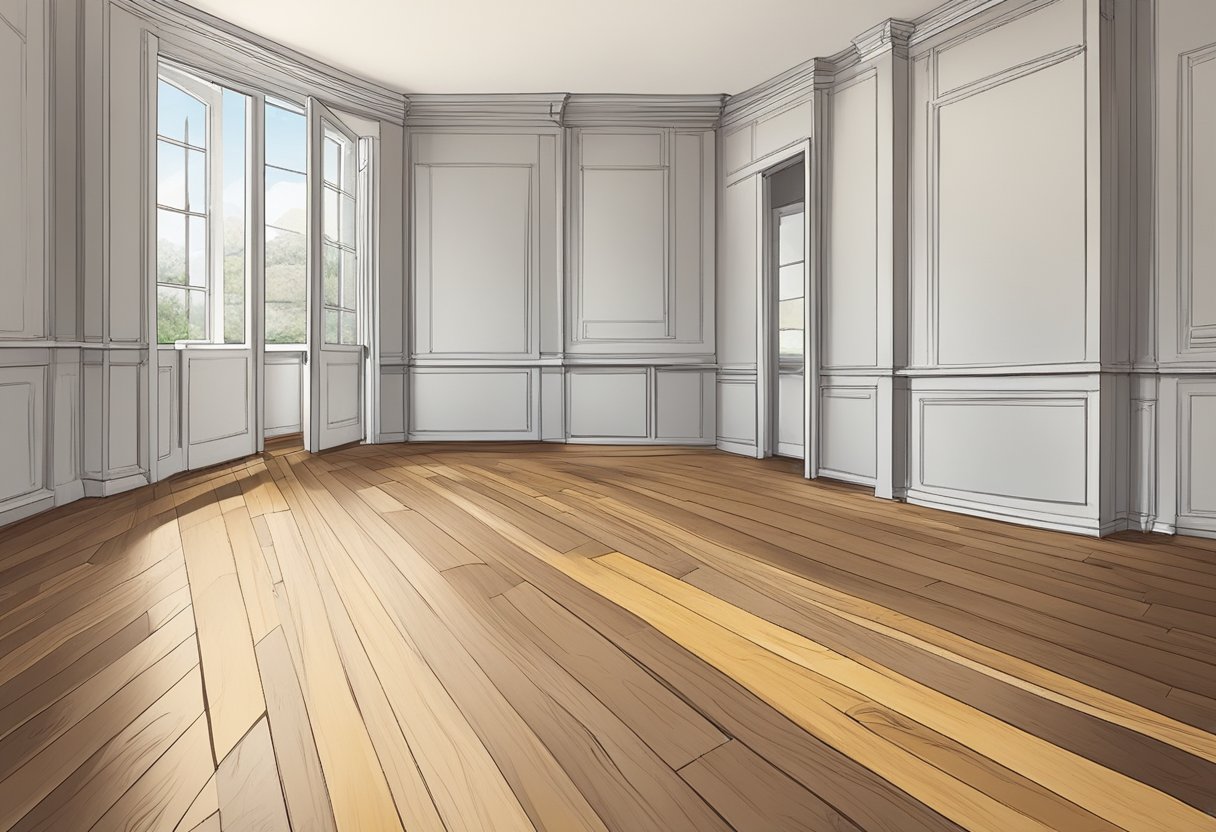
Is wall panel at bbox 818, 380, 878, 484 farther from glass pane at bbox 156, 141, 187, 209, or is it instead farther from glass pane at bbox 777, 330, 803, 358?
glass pane at bbox 156, 141, 187, 209

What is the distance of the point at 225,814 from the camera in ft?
3.52

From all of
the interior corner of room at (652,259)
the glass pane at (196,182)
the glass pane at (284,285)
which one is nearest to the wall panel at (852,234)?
the interior corner of room at (652,259)

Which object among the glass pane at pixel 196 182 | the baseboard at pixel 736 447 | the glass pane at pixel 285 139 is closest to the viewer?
the glass pane at pixel 196 182

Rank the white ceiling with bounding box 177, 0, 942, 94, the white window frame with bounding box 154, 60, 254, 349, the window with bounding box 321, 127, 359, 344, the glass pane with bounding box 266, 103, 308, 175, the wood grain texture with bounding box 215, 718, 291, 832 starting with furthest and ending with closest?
1. the glass pane with bounding box 266, 103, 308, 175
2. the window with bounding box 321, 127, 359, 344
3. the white window frame with bounding box 154, 60, 254, 349
4. the white ceiling with bounding box 177, 0, 942, 94
5. the wood grain texture with bounding box 215, 718, 291, 832

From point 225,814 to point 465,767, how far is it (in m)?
0.36

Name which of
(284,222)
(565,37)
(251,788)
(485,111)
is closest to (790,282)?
(565,37)

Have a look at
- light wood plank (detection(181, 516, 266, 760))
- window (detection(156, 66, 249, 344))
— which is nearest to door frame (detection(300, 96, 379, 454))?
window (detection(156, 66, 249, 344))

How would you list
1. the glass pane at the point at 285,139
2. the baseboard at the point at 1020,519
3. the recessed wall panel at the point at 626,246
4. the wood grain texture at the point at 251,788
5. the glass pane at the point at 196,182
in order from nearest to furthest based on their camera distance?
1. the wood grain texture at the point at 251,788
2. the baseboard at the point at 1020,519
3. the glass pane at the point at 196,182
4. the glass pane at the point at 285,139
5. the recessed wall panel at the point at 626,246

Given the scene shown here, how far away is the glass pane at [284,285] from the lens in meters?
6.02

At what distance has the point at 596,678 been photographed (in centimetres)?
159

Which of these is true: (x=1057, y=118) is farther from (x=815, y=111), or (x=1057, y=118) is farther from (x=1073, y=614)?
(x=1073, y=614)

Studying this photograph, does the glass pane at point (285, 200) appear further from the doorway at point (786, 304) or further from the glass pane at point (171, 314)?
the doorway at point (786, 304)

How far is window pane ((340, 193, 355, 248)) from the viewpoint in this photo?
578 cm

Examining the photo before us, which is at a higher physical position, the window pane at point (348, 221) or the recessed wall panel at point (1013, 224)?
the window pane at point (348, 221)
